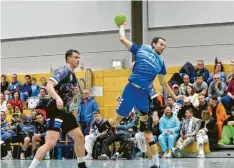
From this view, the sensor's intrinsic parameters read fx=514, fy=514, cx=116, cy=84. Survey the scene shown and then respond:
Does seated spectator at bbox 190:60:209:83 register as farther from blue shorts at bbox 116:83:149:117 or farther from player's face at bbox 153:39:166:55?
blue shorts at bbox 116:83:149:117

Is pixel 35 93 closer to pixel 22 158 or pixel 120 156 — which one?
pixel 22 158

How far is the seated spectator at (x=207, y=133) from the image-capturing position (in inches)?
589

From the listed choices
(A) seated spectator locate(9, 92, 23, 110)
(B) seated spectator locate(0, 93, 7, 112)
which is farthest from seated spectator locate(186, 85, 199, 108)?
(B) seated spectator locate(0, 93, 7, 112)

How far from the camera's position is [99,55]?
2156cm

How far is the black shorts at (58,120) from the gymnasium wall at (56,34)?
42.3 ft

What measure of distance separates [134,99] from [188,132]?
7095mm

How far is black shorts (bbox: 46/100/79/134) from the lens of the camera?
25.7 ft

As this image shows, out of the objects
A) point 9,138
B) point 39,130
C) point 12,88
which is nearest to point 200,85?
point 39,130

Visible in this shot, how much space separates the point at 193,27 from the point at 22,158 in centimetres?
837

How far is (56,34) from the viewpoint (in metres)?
22.6

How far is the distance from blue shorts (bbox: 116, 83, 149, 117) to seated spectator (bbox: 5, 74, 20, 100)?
12.4m

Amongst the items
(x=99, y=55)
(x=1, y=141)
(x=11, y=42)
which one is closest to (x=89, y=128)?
(x=1, y=141)

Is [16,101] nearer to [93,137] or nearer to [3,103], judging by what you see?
[3,103]

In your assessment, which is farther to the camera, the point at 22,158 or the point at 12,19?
the point at 12,19
